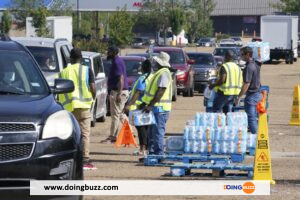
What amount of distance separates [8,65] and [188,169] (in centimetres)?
391

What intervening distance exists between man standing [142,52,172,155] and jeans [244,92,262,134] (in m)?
3.17

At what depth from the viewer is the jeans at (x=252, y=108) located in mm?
17062

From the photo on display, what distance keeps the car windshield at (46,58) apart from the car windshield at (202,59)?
→ 18237mm

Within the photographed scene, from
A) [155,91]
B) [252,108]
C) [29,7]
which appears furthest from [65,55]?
[29,7]

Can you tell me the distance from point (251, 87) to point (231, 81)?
1.40ft

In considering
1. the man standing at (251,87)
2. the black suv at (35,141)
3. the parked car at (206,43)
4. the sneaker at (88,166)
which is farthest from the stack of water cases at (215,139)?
the parked car at (206,43)

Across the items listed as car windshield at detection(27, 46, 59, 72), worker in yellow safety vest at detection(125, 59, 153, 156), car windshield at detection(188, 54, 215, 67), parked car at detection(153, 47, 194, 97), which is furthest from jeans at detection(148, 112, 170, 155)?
car windshield at detection(188, 54, 215, 67)

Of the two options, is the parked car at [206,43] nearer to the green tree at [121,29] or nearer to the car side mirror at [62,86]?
the green tree at [121,29]

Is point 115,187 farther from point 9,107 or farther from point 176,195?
point 9,107

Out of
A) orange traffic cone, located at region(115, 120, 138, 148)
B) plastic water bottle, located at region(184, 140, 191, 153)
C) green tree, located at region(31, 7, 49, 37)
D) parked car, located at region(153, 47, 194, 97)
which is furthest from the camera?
green tree, located at region(31, 7, 49, 37)

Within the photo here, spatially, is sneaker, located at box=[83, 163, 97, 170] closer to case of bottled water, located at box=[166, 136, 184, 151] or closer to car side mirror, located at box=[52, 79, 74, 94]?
case of bottled water, located at box=[166, 136, 184, 151]

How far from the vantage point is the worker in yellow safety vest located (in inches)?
598

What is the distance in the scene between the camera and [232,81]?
17453 mm

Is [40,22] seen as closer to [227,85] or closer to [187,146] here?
[227,85]
